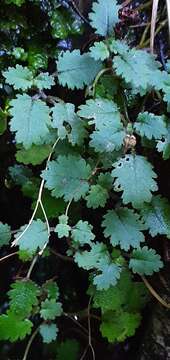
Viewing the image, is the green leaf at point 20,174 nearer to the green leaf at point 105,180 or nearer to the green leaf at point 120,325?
the green leaf at point 105,180

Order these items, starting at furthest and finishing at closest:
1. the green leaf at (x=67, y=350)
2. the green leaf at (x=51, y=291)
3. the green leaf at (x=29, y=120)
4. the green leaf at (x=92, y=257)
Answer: the green leaf at (x=67, y=350), the green leaf at (x=51, y=291), the green leaf at (x=92, y=257), the green leaf at (x=29, y=120)

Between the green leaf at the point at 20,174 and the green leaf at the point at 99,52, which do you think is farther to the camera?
the green leaf at the point at 20,174

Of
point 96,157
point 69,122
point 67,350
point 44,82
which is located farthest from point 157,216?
point 67,350

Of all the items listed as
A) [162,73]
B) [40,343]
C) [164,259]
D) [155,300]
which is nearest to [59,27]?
[162,73]

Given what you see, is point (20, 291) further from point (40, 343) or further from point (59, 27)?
point (59, 27)

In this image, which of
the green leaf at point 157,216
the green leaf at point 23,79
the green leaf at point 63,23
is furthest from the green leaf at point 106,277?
the green leaf at point 63,23

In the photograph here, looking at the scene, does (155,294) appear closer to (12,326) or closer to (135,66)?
(12,326)
